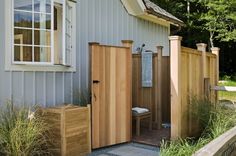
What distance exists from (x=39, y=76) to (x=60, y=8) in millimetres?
1633

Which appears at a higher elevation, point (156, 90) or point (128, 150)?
point (156, 90)

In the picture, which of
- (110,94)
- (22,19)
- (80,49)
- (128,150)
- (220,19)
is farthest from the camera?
(220,19)

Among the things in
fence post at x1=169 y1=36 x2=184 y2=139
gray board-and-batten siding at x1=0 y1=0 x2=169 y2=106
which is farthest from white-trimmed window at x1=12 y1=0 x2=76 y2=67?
fence post at x1=169 y1=36 x2=184 y2=139

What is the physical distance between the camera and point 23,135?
533 centimetres

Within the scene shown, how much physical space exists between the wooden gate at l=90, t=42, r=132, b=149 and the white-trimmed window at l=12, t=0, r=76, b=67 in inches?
40.3

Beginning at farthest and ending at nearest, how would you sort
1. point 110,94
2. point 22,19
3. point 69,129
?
point 110,94
point 22,19
point 69,129

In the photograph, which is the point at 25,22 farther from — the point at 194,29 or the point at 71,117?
the point at 194,29

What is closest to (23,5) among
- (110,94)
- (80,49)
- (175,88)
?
(80,49)

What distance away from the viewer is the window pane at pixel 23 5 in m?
6.60

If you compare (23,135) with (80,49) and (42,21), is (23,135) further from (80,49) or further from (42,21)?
(80,49)

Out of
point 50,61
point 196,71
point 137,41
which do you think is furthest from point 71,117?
point 137,41

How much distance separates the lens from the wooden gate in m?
6.54

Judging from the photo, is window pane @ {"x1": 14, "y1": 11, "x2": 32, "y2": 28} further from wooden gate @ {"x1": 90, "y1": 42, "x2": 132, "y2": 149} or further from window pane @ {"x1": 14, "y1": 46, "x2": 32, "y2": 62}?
wooden gate @ {"x1": 90, "y1": 42, "x2": 132, "y2": 149}

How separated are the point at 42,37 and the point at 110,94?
6.17 ft
